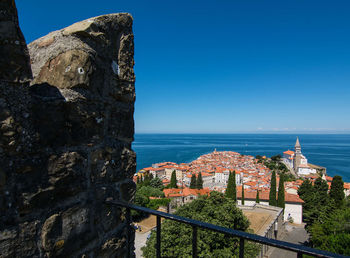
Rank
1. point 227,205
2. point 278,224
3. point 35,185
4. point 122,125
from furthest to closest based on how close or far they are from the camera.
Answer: point 278,224, point 227,205, point 122,125, point 35,185

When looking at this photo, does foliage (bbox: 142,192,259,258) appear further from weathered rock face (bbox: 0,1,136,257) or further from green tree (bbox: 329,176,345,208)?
green tree (bbox: 329,176,345,208)

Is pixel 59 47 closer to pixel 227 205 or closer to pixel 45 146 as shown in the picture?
pixel 45 146

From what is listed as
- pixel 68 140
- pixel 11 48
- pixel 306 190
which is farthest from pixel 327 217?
pixel 11 48

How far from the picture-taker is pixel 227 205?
549 inches

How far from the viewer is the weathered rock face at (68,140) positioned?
1.09 metres

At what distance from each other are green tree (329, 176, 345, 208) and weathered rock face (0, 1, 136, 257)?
3111cm

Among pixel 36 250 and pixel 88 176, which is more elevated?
pixel 88 176

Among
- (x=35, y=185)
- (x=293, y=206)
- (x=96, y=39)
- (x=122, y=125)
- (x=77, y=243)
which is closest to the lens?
(x=35, y=185)

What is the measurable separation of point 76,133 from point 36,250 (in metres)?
0.70

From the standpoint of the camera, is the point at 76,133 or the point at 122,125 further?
the point at 122,125

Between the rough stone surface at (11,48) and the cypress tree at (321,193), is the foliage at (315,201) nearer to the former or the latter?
the cypress tree at (321,193)

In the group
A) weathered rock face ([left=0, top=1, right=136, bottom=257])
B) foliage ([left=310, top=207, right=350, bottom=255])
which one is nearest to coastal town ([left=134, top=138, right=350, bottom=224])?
foliage ([left=310, top=207, right=350, bottom=255])

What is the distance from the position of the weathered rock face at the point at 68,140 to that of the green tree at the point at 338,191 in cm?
3111

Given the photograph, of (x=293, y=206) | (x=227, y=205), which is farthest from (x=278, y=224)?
Result: (x=227, y=205)
